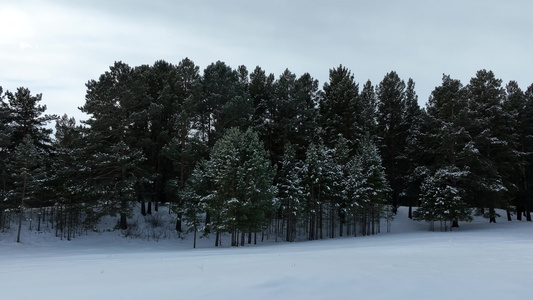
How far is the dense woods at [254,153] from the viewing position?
33.5 m

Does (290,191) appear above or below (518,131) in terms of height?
below

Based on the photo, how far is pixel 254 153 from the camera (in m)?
31.9

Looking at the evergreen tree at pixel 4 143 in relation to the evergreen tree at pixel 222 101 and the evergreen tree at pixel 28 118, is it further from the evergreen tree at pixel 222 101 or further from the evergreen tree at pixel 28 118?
the evergreen tree at pixel 222 101

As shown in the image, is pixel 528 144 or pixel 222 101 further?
pixel 528 144

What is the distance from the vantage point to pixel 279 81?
46469 millimetres

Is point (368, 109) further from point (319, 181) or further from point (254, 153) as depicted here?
point (254, 153)

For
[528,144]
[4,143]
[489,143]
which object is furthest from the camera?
[528,144]

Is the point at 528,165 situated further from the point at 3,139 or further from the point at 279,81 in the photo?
the point at 3,139

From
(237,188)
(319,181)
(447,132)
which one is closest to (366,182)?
(319,181)

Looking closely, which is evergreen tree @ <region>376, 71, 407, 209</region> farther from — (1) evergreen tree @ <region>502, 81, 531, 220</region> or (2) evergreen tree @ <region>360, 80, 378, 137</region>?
(1) evergreen tree @ <region>502, 81, 531, 220</region>

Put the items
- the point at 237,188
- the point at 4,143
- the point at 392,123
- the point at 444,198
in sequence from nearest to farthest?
the point at 237,188 < the point at 4,143 < the point at 444,198 < the point at 392,123

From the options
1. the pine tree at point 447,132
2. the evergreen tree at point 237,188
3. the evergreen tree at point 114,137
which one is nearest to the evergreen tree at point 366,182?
the pine tree at point 447,132

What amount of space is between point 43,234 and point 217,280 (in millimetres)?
35417

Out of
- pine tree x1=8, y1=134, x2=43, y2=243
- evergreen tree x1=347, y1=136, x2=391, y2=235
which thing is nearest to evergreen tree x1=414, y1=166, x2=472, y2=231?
evergreen tree x1=347, y1=136, x2=391, y2=235
